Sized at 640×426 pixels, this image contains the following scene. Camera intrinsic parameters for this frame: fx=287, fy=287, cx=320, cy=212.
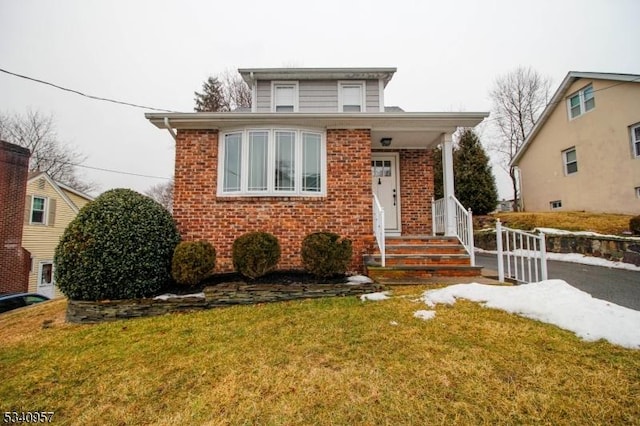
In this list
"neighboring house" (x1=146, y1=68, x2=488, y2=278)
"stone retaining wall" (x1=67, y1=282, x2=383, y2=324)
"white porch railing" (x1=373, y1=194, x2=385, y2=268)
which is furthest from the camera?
"neighboring house" (x1=146, y1=68, x2=488, y2=278)

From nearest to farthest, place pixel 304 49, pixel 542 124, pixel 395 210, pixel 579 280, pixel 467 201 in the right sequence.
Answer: pixel 579 280
pixel 395 210
pixel 467 201
pixel 542 124
pixel 304 49

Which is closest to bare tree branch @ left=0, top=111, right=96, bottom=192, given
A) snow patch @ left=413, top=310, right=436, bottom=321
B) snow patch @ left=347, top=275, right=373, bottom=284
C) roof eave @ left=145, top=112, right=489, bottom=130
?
roof eave @ left=145, top=112, right=489, bottom=130

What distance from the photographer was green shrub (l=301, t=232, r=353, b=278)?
5.05 metres

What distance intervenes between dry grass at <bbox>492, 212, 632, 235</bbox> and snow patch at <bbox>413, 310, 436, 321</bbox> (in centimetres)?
860

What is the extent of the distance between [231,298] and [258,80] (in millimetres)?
7849

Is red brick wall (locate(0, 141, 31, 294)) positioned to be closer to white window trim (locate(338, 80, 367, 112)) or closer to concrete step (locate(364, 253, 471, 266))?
white window trim (locate(338, 80, 367, 112))

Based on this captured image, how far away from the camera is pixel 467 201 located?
43.2 ft

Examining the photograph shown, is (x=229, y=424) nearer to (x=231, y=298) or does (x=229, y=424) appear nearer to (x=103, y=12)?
(x=231, y=298)

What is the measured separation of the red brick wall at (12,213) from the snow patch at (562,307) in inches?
640

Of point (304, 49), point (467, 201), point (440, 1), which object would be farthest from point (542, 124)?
point (304, 49)

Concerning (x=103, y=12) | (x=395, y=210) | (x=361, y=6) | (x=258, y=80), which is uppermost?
(x=361, y=6)

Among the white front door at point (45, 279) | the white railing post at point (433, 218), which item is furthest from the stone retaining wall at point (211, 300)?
the white front door at point (45, 279)

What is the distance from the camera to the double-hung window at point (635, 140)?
35.1 feet

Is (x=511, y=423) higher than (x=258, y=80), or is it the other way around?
(x=258, y=80)
